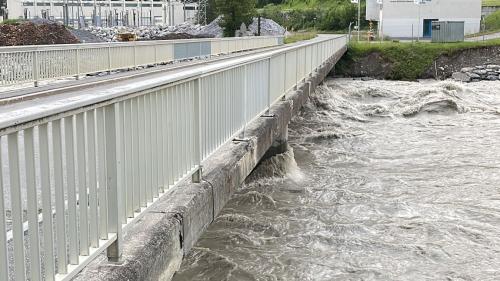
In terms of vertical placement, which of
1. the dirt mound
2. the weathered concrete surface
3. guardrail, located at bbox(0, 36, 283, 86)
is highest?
the dirt mound

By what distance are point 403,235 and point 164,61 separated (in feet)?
56.3

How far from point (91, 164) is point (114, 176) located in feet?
0.92

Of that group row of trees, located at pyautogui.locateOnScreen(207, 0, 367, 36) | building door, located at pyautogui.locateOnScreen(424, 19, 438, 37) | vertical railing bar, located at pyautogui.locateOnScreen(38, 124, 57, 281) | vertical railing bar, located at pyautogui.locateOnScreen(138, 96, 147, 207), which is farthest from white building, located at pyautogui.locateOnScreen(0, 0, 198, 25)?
vertical railing bar, located at pyautogui.locateOnScreen(38, 124, 57, 281)

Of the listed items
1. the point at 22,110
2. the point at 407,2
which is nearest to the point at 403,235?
the point at 22,110

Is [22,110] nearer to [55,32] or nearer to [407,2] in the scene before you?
[55,32]

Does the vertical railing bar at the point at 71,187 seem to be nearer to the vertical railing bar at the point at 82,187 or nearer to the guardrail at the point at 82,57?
the vertical railing bar at the point at 82,187

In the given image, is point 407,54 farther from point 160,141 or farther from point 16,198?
point 16,198

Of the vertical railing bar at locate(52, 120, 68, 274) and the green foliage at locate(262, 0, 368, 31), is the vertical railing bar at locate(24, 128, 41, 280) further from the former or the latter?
the green foliage at locate(262, 0, 368, 31)

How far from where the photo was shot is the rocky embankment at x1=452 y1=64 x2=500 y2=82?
3816 cm

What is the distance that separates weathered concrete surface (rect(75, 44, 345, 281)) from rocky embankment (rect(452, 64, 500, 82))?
32.4m

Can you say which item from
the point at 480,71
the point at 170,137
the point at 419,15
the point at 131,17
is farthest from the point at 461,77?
the point at 131,17

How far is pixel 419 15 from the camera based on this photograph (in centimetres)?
6091

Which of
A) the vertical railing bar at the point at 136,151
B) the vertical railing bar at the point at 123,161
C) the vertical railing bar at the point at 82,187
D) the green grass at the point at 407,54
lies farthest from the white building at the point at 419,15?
the vertical railing bar at the point at 82,187

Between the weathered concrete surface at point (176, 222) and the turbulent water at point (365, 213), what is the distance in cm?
133
